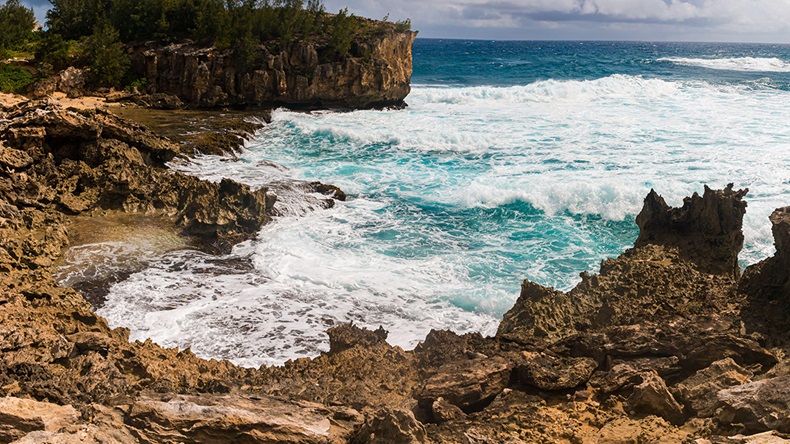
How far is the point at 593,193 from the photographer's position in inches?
668

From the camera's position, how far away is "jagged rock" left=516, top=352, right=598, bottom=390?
5883 mm

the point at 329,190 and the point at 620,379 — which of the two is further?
the point at 329,190

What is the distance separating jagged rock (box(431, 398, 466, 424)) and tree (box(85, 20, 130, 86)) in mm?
32165

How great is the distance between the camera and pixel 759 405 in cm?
466

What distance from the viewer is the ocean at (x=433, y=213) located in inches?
416

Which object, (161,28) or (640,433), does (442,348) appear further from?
(161,28)

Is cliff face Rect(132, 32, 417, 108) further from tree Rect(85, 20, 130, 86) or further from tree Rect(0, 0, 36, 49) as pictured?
tree Rect(0, 0, 36, 49)

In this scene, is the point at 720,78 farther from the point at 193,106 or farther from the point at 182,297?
the point at 182,297

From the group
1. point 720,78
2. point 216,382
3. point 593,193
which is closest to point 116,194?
point 216,382

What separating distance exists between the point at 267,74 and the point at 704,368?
3062cm

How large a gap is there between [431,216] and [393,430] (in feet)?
40.3

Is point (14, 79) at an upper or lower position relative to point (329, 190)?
upper

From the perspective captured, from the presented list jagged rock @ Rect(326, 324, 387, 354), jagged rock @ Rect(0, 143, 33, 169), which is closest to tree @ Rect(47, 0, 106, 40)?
jagged rock @ Rect(0, 143, 33, 169)

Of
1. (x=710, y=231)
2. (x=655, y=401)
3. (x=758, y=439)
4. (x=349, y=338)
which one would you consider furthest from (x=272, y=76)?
(x=758, y=439)
